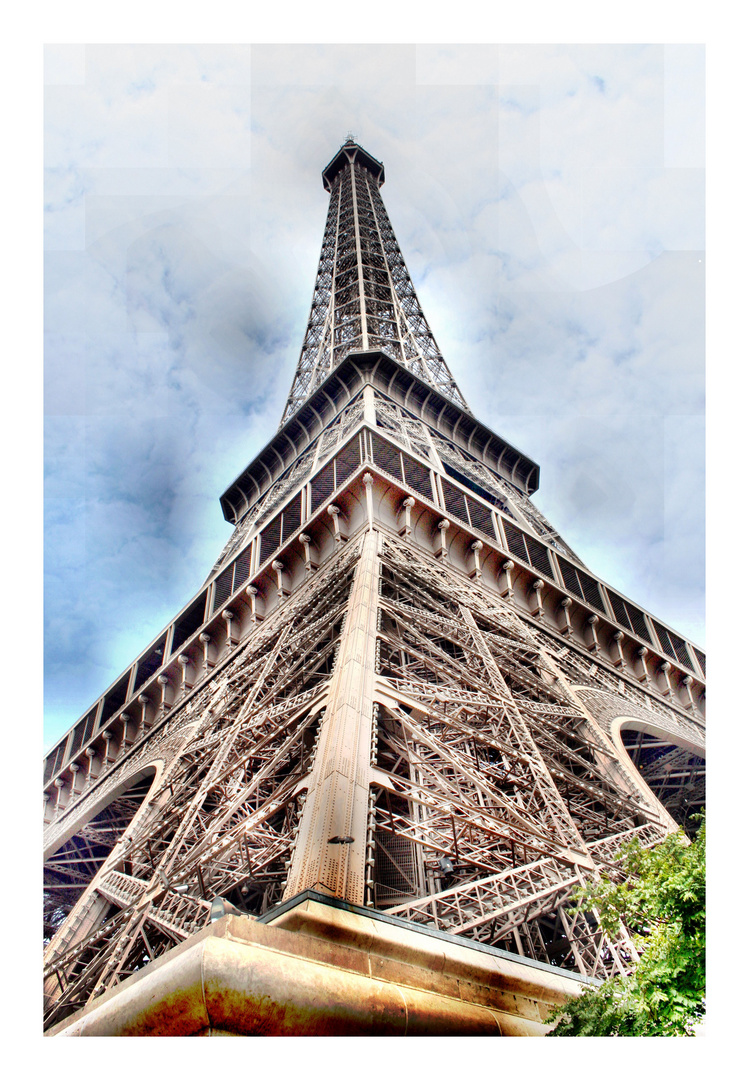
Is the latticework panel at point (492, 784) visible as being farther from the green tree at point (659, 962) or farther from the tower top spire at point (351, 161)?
the tower top spire at point (351, 161)

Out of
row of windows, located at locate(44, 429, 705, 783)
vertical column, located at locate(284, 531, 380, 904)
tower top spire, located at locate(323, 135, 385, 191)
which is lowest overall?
vertical column, located at locate(284, 531, 380, 904)

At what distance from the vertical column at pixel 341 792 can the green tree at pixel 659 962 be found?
6.38 feet

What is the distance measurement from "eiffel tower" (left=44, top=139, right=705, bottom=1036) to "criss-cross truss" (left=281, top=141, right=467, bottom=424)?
7164 millimetres

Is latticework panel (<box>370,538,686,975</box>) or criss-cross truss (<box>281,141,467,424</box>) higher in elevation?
criss-cross truss (<box>281,141,467,424</box>)

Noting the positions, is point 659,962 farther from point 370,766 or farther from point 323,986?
point 370,766

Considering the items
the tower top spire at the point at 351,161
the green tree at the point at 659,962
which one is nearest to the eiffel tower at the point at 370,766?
the green tree at the point at 659,962

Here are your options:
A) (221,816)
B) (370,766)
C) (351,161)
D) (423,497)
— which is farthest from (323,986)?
(351,161)

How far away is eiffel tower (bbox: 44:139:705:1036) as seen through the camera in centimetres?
562

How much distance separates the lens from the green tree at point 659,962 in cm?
561

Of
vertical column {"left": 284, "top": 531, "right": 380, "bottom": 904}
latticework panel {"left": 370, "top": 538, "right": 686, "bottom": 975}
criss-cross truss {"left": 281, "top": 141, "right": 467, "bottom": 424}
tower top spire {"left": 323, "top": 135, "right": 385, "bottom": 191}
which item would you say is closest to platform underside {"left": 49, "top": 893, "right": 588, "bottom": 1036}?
vertical column {"left": 284, "top": 531, "right": 380, "bottom": 904}

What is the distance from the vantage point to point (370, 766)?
833cm

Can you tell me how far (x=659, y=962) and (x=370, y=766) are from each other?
11.1ft

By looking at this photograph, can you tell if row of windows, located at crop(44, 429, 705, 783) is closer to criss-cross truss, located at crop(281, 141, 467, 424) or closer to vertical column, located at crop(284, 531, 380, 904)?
vertical column, located at crop(284, 531, 380, 904)
